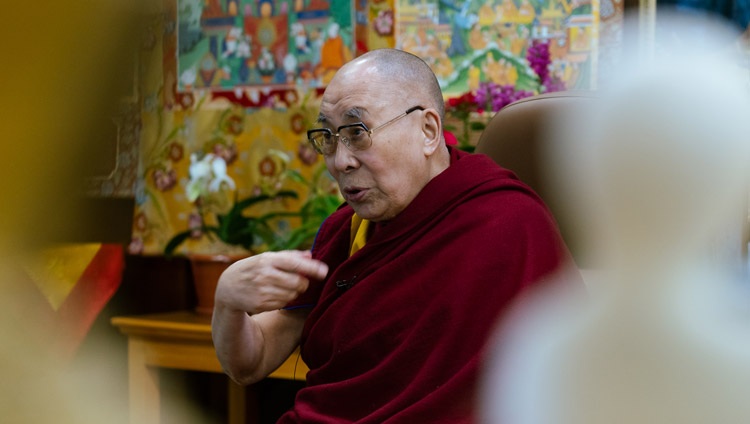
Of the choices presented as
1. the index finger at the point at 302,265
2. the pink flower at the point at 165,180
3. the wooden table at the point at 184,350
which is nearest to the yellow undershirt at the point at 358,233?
the index finger at the point at 302,265

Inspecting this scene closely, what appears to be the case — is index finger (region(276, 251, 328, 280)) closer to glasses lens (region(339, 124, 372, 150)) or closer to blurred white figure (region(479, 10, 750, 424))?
glasses lens (region(339, 124, 372, 150))

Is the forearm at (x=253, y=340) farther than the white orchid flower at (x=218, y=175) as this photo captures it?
No

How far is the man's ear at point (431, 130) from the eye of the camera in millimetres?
1412

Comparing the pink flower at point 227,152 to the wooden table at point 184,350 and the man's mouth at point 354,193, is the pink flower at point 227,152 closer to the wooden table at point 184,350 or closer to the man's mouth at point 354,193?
the wooden table at point 184,350

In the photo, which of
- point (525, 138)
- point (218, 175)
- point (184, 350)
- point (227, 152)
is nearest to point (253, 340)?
point (525, 138)

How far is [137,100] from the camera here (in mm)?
173

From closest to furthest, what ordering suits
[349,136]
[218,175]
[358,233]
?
[349,136]
[358,233]
[218,175]

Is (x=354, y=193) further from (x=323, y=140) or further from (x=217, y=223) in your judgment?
(x=217, y=223)

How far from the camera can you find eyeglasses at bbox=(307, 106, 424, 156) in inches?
54.4

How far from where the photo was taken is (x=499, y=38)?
7.92 ft

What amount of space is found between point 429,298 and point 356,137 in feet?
0.95

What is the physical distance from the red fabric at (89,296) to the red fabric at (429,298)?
3.28 ft

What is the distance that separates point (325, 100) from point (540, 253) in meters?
0.43

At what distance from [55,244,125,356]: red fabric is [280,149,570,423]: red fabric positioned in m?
1.00
